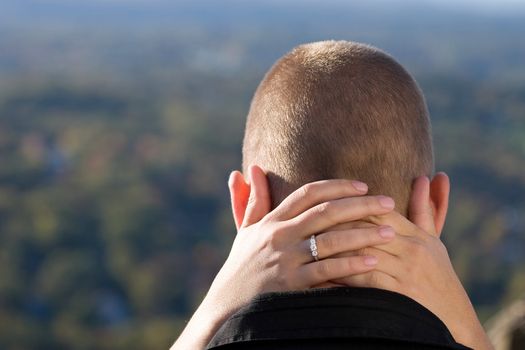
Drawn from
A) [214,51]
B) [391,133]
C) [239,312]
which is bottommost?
[214,51]

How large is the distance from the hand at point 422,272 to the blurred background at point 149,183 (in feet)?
23.1

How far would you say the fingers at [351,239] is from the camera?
6.05 ft

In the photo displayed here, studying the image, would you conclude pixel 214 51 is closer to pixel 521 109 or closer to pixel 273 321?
pixel 521 109

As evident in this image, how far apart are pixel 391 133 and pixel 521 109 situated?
6926 cm

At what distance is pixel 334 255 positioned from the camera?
1.87 metres

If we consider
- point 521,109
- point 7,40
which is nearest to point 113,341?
point 521,109

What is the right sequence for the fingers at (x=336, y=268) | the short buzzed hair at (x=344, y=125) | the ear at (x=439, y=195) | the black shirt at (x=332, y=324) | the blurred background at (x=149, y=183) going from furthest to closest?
the blurred background at (x=149, y=183)
the ear at (x=439, y=195)
the short buzzed hair at (x=344, y=125)
the fingers at (x=336, y=268)
the black shirt at (x=332, y=324)

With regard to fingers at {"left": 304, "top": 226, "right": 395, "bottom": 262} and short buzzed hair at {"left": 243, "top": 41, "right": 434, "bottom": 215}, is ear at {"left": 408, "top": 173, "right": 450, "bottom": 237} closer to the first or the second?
short buzzed hair at {"left": 243, "top": 41, "right": 434, "bottom": 215}

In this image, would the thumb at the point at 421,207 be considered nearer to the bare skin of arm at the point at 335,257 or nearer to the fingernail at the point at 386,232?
Answer: the bare skin of arm at the point at 335,257

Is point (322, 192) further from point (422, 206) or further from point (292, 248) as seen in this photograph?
point (422, 206)

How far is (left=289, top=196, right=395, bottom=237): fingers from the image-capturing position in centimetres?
186

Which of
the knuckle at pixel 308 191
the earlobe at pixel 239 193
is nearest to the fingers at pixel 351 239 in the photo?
the knuckle at pixel 308 191

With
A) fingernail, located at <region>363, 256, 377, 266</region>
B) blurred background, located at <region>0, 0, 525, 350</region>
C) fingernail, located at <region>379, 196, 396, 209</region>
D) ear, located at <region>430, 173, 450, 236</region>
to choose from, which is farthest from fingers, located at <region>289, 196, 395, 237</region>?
blurred background, located at <region>0, 0, 525, 350</region>

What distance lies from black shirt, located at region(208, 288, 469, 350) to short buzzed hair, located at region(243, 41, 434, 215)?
13.1 inches
